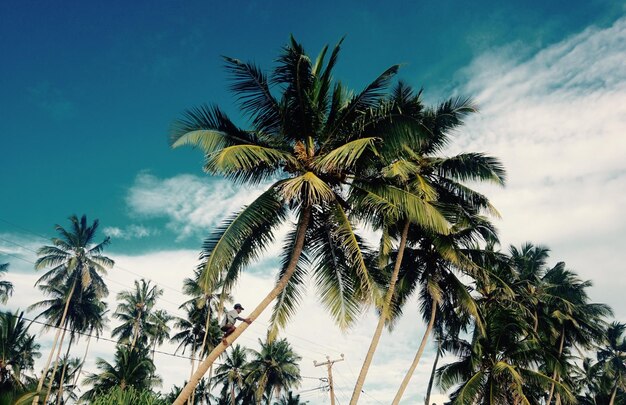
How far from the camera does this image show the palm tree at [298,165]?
9898 mm

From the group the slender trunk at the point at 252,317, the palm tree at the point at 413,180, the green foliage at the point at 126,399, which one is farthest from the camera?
the palm tree at the point at 413,180

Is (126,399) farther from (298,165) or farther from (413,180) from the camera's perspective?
(413,180)

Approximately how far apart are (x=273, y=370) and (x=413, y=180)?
32837 mm

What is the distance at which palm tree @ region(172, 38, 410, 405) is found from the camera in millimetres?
9898

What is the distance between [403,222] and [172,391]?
29135 mm

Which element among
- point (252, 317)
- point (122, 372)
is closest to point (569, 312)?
point (252, 317)

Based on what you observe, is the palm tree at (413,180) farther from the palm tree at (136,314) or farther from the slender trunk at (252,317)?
the palm tree at (136,314)

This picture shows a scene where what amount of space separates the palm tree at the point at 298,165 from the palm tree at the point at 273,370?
3251 cm

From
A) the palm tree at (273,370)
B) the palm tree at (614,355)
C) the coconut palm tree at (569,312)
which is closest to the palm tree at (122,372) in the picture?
the palm tree at (273,370)

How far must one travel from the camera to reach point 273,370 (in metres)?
42.1

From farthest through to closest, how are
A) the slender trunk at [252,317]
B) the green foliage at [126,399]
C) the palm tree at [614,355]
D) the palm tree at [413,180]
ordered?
the palm tree at [614,355]
the palm tree at [413,180]
the green foliage at [126,399]
the slender trunk at [252,317]

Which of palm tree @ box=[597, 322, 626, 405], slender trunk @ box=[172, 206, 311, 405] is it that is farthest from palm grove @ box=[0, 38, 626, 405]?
palm tree @ box=[597, 322, 626, 405]

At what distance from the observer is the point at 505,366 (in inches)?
662

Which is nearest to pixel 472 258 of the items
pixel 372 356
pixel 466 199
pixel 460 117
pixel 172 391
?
pixel 466 199
